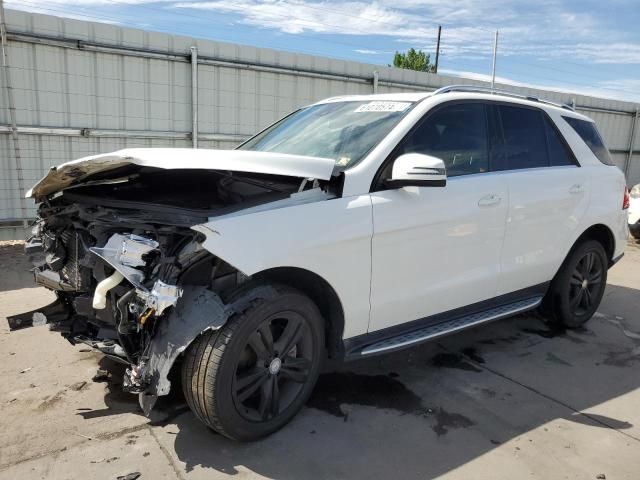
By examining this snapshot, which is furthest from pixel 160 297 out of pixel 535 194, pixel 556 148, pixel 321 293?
pixel 556 148

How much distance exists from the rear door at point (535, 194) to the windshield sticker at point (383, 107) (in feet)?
2.71

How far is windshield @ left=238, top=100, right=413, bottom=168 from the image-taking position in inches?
136

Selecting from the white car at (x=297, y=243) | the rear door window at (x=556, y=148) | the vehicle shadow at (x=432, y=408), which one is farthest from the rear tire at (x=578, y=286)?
the rear door window at (x=556, y=148)

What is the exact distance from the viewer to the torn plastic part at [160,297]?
2582mm

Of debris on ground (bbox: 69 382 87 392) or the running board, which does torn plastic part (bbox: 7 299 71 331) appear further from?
the running board

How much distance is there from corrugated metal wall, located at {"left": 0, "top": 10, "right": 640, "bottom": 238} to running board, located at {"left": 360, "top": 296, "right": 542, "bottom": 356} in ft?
19.8

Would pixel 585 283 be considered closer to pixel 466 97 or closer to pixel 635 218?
pixel 466 97

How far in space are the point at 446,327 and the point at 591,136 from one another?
2550 millimetres

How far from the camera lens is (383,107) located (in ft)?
12.4

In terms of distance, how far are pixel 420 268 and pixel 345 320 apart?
62 centimetres

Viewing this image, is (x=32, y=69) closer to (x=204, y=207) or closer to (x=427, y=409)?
(x=204, y=207)

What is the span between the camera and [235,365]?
2.74m

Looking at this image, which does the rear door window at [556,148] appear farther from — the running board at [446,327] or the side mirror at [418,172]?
the side mirror at [418,172]

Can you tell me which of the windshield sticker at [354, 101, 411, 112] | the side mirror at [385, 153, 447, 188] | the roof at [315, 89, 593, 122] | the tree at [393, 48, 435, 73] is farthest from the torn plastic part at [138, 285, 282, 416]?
the tree at [393, 48, 435, 73]
